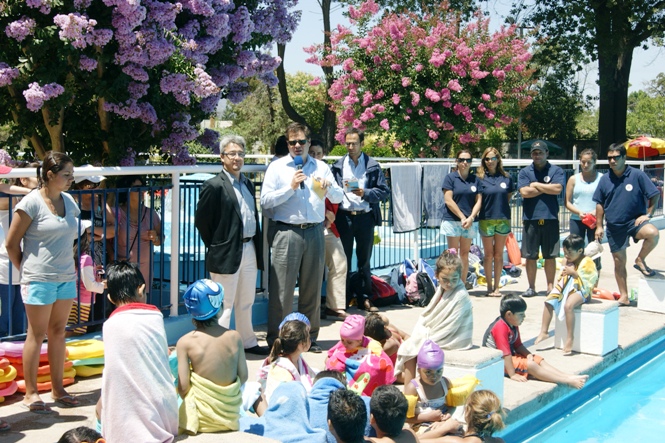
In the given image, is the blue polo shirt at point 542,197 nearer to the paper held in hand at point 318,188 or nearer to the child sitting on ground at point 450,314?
the paper held in hand at point 318,188

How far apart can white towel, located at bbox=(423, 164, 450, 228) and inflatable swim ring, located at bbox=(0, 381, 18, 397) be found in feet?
22.4

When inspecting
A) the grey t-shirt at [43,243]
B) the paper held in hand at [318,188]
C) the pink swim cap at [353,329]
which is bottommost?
the pink swim cap at [353,329]

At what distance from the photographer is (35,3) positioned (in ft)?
24.7

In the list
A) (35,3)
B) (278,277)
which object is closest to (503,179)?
(278,277)

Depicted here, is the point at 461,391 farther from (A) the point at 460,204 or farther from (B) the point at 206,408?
(A) the point at 460,204

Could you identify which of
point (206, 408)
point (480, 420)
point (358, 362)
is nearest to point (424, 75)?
point (358, 362)

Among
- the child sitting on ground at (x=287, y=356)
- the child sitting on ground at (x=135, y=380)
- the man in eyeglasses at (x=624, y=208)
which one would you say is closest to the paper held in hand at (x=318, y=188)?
the child sitting on ground at (x=287, y=356)

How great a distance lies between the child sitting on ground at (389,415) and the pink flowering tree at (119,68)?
13.9 feet

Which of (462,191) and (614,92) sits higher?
(614,92)

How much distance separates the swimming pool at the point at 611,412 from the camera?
7.10 metres

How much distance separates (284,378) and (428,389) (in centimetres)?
107

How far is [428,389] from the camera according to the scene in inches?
235

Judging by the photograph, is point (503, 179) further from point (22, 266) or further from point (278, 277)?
point (22, 266)

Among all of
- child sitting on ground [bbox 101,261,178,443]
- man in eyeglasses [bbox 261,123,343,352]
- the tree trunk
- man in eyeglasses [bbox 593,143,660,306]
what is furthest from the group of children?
the tree trunk
